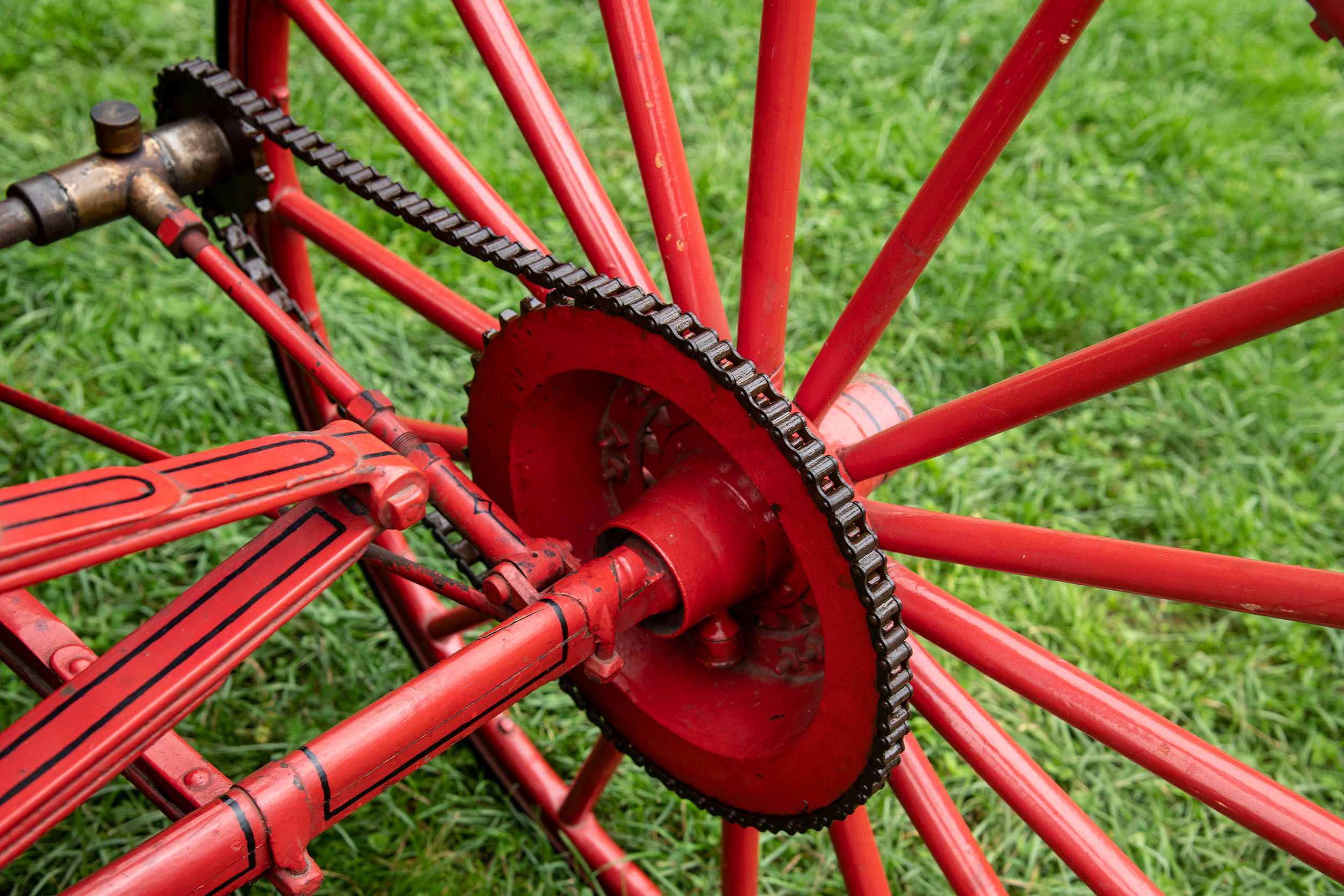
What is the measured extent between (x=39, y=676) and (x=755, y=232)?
1227 millimetres

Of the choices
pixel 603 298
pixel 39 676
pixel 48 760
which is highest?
pixel 603 298

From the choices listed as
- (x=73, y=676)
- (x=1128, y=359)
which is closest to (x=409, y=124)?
(x=73, y=676)

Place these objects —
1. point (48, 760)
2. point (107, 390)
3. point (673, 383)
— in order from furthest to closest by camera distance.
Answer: point (107, 390)
point (673, 383)
point (48, 760)

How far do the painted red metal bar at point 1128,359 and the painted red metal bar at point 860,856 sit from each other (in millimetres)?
621

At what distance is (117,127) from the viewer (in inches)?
79.3

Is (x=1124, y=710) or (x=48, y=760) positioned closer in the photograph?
(x=48, y=760)

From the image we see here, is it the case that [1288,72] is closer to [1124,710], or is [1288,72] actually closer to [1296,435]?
[1296,435]

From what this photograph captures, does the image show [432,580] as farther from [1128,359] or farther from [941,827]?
[1128,359]

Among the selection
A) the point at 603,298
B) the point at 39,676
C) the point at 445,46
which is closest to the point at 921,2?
the point at 445,46

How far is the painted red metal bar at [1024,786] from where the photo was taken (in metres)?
1.65

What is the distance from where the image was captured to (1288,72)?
4375 mm

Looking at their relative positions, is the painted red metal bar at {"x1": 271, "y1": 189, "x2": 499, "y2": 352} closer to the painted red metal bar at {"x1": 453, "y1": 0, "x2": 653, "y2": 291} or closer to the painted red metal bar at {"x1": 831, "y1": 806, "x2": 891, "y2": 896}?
the painted red metal bar at {"x1": 453, "y1": 0, "x2": 653, "y2": 291}

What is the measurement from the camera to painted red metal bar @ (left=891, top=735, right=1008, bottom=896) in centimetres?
181

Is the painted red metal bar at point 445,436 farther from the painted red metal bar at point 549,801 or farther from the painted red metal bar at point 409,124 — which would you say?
the painted red metal bar at point 549,801
